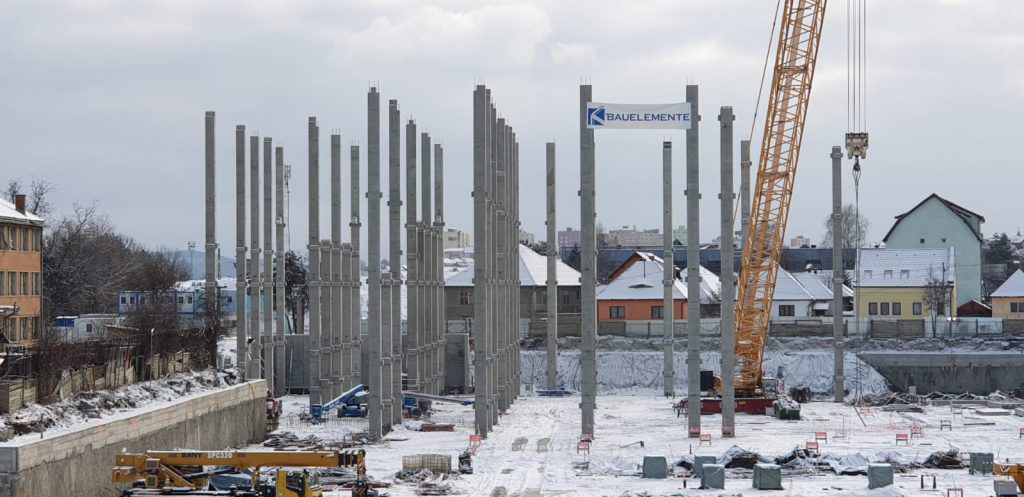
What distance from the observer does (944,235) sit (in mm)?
98688

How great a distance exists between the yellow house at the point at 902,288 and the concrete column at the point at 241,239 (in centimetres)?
4131

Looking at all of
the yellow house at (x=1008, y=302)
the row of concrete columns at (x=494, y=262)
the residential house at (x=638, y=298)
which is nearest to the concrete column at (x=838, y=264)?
the row of concrete columns at (x=494, y=262)

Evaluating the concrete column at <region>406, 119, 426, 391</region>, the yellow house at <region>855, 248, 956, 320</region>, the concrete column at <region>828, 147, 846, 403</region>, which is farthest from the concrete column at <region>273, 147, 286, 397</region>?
the yellow house at <region>855, 248, 956, 320</region>

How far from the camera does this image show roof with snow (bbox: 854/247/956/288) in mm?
82875

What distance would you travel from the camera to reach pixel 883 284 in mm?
82750

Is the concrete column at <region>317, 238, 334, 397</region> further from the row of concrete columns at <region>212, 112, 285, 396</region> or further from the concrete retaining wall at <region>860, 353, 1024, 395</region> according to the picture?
the concrete retaining wall at <region>860, 353, 1024, 395</region>

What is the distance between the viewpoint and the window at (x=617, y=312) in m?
79.7

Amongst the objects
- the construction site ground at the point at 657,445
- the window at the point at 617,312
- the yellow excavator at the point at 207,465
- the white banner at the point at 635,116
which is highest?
the white banner at the point at 635,116

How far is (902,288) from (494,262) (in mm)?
42005

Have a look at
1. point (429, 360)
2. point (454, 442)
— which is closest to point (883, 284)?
point (429, 360)

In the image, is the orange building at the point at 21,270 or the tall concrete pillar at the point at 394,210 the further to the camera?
the orange building at the point at 21,270

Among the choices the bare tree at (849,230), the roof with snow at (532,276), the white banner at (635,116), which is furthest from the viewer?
the bare tree at (849,230)

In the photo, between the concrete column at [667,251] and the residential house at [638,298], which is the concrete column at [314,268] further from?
the residential house at [638,298]

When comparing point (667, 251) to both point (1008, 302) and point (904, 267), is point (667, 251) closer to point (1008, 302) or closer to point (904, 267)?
point (904, 267)
